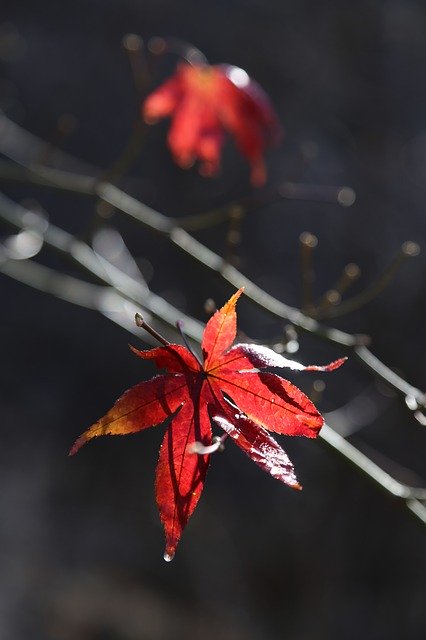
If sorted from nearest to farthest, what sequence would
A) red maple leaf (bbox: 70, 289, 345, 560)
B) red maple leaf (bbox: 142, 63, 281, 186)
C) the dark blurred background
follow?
red maple leaf (bbox: 70, 289, 345, 560) → red maple leaf (bbox: 142, 63, 281, 186) → the dark blurred background

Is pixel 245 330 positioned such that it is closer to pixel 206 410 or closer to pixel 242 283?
pixel 242 283

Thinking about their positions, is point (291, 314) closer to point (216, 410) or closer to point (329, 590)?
point (216, 410)

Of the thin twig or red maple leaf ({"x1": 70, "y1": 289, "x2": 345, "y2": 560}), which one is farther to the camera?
the thin twig

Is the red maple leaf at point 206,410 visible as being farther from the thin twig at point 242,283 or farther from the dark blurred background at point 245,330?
the dark blurred background at point 245,330

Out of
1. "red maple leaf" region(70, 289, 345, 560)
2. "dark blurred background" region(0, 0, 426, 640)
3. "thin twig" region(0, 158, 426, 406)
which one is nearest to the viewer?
"red maple leaf" region(70, 289, 345, 560)

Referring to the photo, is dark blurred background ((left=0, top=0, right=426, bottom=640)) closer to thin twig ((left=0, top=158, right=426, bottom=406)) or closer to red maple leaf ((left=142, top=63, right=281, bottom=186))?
red maple leaf ((left=142, top=63, right=281, bottom=186))

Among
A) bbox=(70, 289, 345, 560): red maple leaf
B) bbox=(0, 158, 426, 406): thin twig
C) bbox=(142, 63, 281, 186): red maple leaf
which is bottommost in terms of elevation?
bbox=(70, 289, 345, 560): red maple leaf

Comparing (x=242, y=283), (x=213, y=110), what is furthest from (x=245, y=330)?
(x=242, y=283)

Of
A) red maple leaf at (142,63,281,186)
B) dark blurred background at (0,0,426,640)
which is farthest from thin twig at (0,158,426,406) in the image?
dark blurred background at (0,0,426,640)
